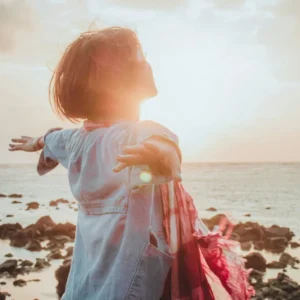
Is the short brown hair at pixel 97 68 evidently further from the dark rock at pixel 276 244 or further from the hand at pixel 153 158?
the dark rock at pixel 276 244

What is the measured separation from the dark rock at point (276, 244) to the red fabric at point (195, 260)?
8.76 metres

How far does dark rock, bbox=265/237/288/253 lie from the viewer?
35.0 ft

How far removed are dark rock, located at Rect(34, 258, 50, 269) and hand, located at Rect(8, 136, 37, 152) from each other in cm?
593

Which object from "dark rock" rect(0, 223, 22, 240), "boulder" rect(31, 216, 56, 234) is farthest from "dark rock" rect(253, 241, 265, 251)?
"dark rock" rect(0, 223, 22, 240)

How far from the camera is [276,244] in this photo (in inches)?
429

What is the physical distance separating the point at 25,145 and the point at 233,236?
33.3 feet

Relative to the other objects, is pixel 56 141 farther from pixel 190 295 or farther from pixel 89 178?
pixel 190 295

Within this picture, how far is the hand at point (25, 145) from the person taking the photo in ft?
9.23

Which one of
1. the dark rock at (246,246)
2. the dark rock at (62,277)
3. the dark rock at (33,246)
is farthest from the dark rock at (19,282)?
the dark rock at (246,246)

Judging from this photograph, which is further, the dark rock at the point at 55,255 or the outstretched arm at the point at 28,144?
the dark rock at the point at 55,255

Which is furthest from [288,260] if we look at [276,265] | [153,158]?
[153,158]

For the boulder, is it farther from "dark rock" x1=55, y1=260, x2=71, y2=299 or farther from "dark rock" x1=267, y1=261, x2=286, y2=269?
"dark rock" x1=267, y1=261, x2=286, y2=269

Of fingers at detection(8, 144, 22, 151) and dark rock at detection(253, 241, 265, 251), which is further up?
fingers at detection(8, 144, 22, 151)

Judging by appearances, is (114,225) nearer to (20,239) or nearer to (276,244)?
(20,239)
